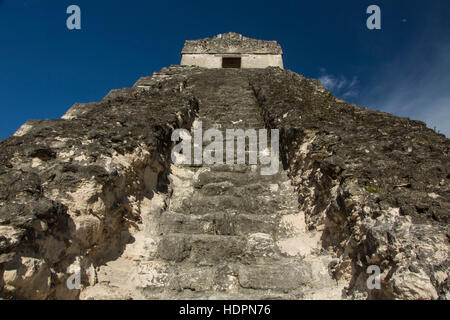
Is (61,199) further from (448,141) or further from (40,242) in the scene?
(448,141)

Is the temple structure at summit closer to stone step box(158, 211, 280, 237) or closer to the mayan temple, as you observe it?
the mayan temple

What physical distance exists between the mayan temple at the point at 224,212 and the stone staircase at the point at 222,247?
0.05 ft

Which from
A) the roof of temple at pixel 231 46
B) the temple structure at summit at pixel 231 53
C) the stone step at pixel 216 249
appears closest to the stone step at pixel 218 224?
the stone step at pixel 216 249

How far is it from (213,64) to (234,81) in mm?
4532

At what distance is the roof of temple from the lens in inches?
550

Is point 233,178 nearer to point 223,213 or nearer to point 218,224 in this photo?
point 223,213

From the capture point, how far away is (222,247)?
3.38 m

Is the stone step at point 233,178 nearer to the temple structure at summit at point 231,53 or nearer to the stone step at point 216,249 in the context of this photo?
the stone step at point 216,249

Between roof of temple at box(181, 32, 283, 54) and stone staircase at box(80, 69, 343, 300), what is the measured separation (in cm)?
1019

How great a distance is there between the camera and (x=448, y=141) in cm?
414

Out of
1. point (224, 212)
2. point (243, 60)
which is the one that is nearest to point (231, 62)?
point (243, 60)

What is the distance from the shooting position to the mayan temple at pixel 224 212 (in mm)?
2434

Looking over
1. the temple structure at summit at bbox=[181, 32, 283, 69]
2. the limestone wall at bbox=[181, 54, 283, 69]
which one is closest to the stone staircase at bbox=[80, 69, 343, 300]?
the limestone wall at bbox=[181, 54, 283, 69]

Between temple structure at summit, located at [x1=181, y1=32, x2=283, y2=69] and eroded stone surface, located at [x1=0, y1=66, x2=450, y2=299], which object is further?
temple structure at summit, located at [x1=181, y1=32, x2=283, y2=69]
